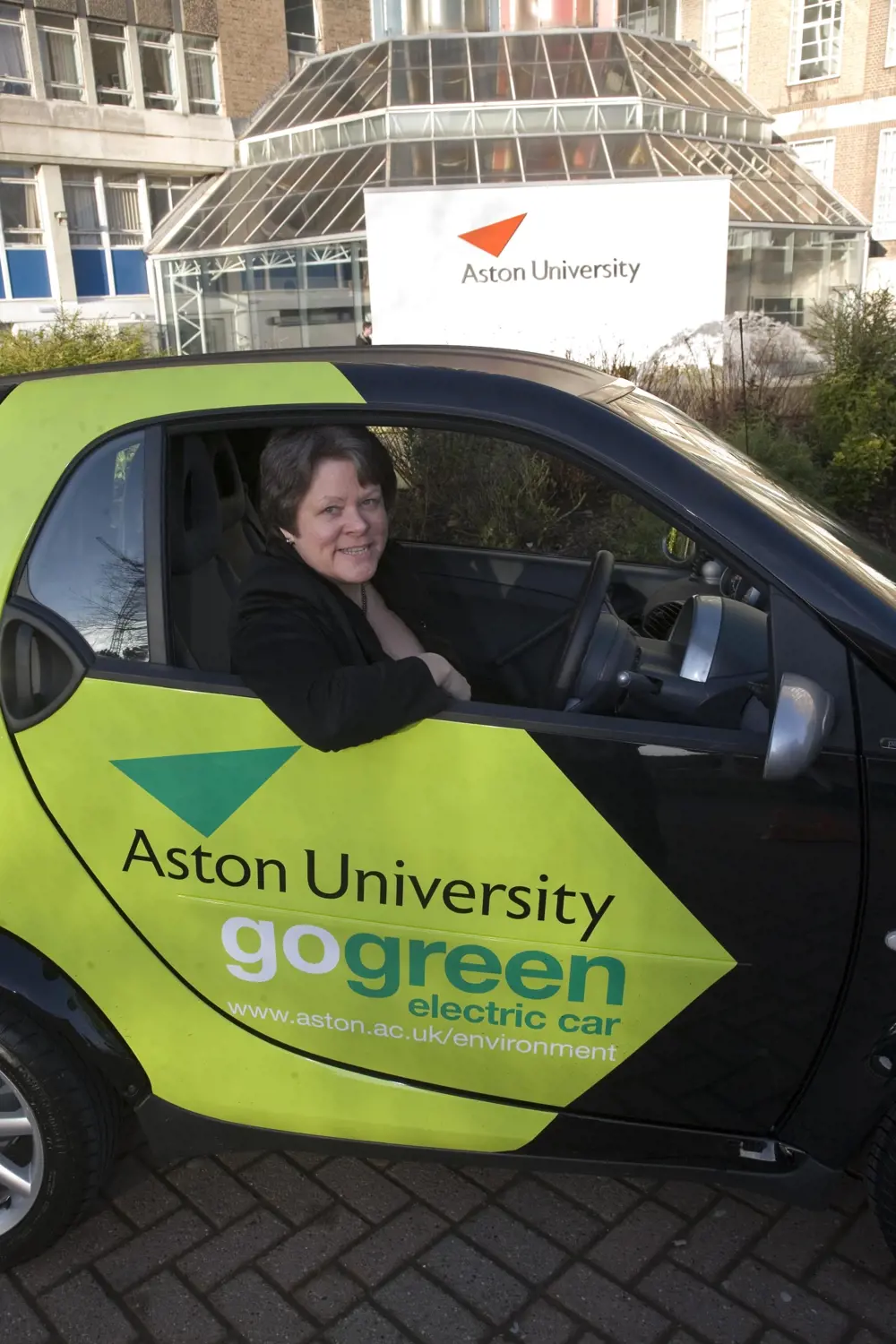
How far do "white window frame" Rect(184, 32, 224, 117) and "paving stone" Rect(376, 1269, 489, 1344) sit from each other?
1144 inches

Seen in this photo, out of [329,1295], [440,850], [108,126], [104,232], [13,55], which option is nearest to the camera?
[440,850]

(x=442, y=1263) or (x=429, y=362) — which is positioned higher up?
(x=429, y=362)

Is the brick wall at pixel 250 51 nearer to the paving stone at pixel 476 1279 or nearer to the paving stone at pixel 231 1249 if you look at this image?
the paving stone at pixel 231 1249

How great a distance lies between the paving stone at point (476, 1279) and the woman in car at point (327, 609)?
47.5 inches

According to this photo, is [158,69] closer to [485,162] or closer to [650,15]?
[485,162]

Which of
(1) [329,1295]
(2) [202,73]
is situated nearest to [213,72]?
(2) [202,73]

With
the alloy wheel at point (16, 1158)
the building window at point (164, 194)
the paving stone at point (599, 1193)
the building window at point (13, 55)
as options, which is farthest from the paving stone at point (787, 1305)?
the building window at point (164, 194)

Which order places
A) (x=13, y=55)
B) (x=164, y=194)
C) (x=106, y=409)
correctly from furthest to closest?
1. (x=164, y=194)
2. (x=13, y=55)
3. (x=106, y=409)

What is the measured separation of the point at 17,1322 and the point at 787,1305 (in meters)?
1.55

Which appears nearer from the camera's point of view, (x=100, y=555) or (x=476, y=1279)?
(x=100, y=555)

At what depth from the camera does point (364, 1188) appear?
2.29 metres

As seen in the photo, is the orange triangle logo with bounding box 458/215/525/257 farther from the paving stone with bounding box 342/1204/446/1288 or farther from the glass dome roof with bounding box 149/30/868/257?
the paving stone with bounding box 342/1204/446/1288

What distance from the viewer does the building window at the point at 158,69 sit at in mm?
25125

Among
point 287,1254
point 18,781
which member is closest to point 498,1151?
point 287,1254
